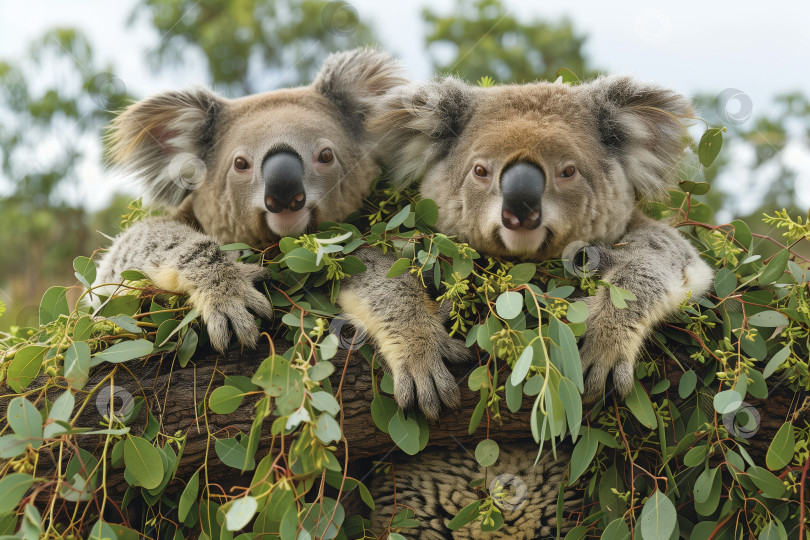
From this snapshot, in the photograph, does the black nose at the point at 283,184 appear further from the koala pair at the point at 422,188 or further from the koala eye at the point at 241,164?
the koala eye at the point at 241,164

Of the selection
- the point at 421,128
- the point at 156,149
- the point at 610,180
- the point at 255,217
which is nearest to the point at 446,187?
the point at 421,128

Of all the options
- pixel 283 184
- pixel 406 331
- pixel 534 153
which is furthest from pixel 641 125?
pixel 283 184

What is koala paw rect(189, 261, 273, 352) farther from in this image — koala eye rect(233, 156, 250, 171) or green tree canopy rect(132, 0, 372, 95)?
green tree canopy rect(132, 0, 372, 95)

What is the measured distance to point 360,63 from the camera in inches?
128

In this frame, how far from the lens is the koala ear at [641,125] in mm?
2660

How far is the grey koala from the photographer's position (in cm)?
223

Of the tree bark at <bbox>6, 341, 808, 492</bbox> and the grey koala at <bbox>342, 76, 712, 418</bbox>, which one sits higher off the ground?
the grey koala at <bbox>342, 76, 712, 418</bbox>

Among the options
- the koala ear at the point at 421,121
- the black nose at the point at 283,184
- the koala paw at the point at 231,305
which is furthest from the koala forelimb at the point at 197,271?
the koala ear at the point at 421,121

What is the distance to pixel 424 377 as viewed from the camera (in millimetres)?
2158

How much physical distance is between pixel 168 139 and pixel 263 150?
0.73 m

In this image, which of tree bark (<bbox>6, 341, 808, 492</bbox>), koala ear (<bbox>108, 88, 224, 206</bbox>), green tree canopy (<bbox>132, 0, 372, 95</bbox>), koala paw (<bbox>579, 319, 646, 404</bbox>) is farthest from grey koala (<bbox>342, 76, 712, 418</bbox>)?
green tree canopy (<bbox>132, 0, 372, 95</bbox>)

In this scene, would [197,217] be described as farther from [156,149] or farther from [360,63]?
[360,63]

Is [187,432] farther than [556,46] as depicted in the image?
No

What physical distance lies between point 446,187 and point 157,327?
121cm
